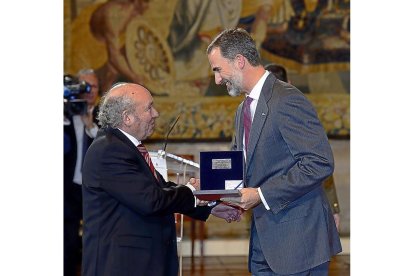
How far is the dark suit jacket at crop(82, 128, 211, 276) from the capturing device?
4105mm

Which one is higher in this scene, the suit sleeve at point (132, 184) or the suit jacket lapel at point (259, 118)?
the suit jacket lapel at point (259, 118)

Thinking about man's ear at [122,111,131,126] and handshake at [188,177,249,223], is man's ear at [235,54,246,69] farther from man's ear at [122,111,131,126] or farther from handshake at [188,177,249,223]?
handshake at [188,177,249,223]

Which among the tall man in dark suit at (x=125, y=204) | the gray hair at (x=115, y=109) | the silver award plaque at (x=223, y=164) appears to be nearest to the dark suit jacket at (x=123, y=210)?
the tall man in dark suit at (x=125, y=204)

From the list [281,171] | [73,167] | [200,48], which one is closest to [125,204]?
[281,171]

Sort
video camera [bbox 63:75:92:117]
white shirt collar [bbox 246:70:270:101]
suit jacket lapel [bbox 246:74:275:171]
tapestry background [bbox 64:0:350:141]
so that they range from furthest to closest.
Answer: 1. tapestry background [bbox 64:0:350:141]
2. video camera [bbox 63:75:92:117]
3. white shirt collar [bbox 246:70:270:101]
4. suit jacket lapel [bbox 246:74:275:171]

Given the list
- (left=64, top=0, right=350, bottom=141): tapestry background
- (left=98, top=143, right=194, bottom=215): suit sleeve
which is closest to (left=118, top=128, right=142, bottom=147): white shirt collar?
(left=98, top=143, right=194, bottom=215): suit sleeve

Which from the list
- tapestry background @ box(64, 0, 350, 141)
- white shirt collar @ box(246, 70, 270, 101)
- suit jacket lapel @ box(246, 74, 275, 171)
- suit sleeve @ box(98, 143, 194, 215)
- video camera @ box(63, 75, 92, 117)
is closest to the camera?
suit sleeve @ box(98, 143, 194, 215)

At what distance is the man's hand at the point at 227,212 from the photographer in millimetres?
4660

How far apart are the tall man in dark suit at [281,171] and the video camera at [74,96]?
3628 mm

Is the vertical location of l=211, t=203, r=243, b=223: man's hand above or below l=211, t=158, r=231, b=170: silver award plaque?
below

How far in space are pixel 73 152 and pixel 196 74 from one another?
3727 millimetres

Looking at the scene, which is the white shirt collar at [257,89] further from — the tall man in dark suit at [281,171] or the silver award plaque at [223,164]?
the silver award plaque at [223,164]

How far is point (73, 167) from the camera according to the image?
789cm
